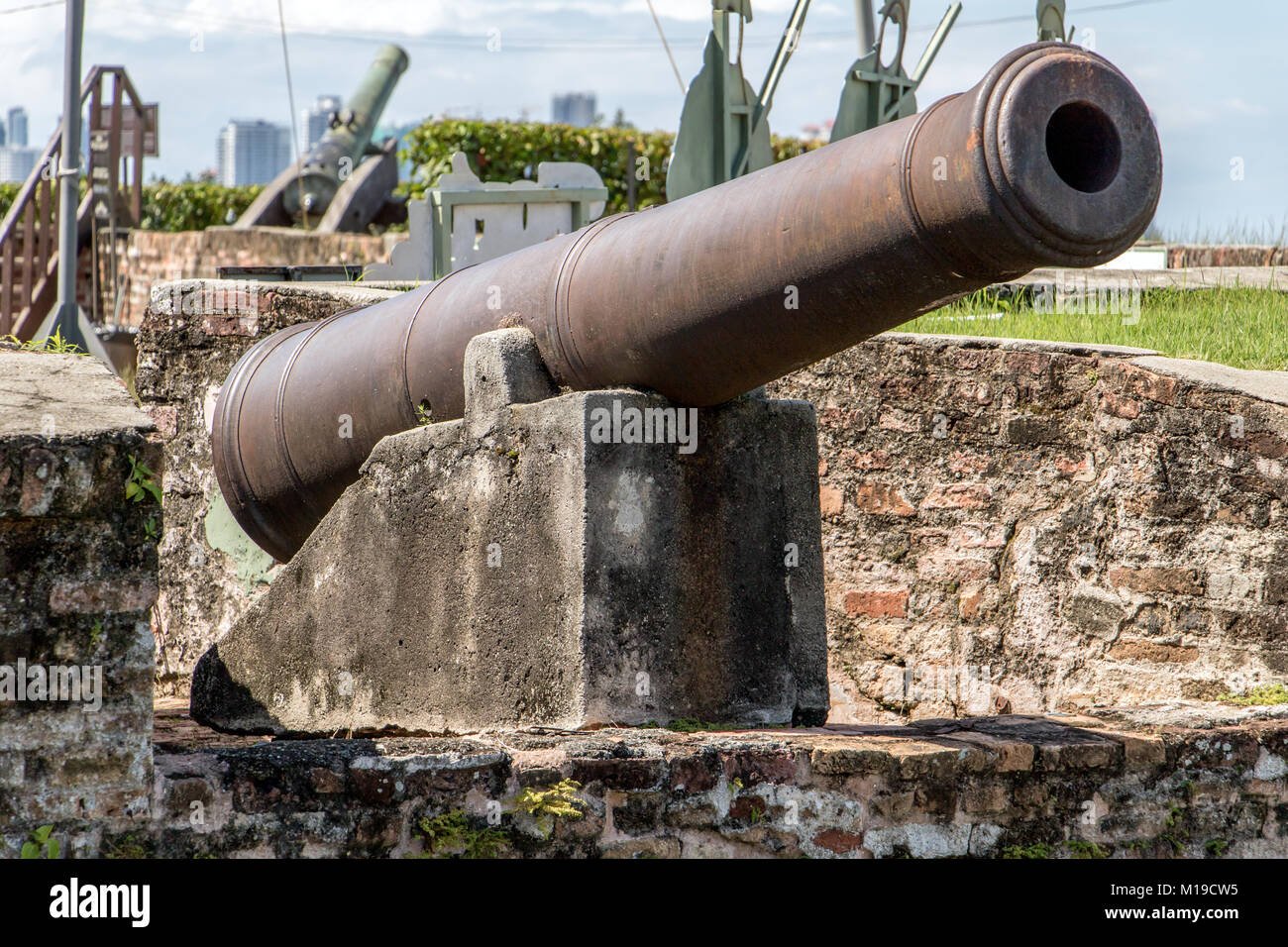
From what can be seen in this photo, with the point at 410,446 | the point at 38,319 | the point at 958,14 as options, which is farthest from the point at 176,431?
the point at 38,319

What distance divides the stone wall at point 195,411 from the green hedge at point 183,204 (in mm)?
Answer: 11779

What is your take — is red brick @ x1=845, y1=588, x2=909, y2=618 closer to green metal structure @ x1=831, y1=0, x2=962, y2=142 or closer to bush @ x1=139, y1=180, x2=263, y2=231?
green metal structure @ x1=831, y1=0, x2=962, y2=142

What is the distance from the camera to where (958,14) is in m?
9.71

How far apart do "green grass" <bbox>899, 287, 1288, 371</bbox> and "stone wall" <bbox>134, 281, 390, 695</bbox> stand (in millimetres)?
2637

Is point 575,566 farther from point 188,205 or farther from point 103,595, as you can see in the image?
point 188,205

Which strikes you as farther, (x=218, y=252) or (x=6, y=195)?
(x=6, y=195)

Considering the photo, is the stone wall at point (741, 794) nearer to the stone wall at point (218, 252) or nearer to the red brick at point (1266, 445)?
the red brick at point (1266, 445)

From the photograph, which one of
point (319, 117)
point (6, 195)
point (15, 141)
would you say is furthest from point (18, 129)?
point (6, 195)

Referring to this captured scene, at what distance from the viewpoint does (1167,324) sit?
6727 mm

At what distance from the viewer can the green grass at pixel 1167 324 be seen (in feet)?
20.1

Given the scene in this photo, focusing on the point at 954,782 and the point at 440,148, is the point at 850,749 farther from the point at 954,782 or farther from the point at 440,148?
the point at 440,148

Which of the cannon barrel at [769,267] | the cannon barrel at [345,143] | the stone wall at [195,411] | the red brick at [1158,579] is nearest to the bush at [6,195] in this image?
the cannon barrel at [345,143]

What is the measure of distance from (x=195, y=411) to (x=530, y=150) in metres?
9.24

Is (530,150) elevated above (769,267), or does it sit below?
above
